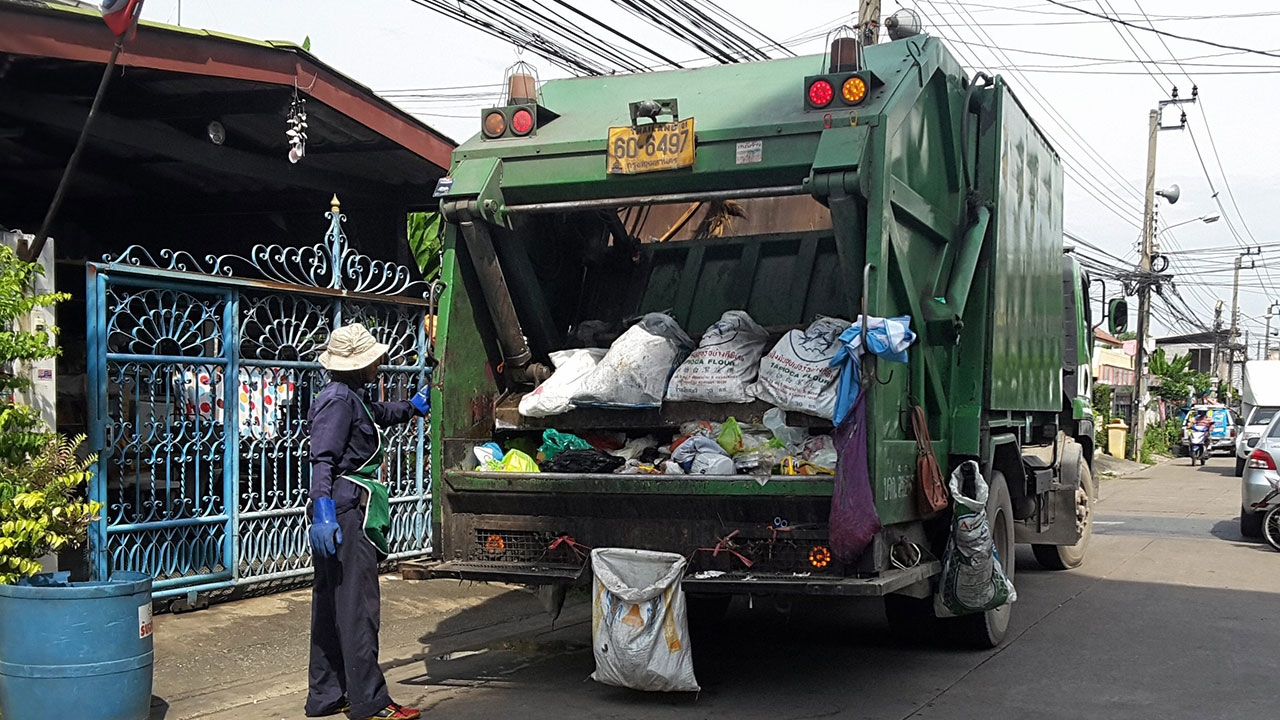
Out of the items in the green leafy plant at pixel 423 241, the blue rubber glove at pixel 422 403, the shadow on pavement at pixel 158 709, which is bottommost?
the shadow on pavement at pixel 158 709

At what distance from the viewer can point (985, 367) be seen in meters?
6.33

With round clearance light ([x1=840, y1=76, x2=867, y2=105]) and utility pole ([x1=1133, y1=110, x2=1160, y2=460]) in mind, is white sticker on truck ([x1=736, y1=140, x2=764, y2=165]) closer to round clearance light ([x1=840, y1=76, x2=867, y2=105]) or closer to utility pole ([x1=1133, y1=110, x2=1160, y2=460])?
round clearance light ([x1=840, y1=76, x2=867, y2=105])

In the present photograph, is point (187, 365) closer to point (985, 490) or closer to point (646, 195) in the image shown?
point (646, 195)

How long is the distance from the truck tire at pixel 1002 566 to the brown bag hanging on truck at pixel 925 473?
0.85m

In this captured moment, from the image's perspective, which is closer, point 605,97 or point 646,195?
point 646,195

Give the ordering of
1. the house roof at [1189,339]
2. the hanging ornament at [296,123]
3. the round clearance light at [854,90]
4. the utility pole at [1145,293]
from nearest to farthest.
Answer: the round clearance light at [854,90] → the hanging ornament at [296,123] → the utility pole at [1145,293] → the house roof at [1189,339]

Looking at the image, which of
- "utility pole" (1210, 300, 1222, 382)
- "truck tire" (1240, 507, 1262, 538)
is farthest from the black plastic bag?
"utility pole" (1210, 300, 1222, 382)

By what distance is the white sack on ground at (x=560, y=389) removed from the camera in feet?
19.6

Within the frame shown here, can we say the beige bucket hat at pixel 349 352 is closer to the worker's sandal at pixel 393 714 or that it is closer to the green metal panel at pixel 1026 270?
the worker's sandal at pixel 393 714

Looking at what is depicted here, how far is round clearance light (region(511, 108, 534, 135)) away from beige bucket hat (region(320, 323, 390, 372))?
1.31 meters

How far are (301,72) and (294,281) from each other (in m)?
1.45

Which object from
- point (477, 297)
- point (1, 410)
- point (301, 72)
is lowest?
point (1, 410)

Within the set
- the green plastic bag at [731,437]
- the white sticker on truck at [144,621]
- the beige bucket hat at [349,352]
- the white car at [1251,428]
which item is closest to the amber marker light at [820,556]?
the green plastic bag at [731,437]

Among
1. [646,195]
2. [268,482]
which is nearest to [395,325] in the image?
[268,482]
